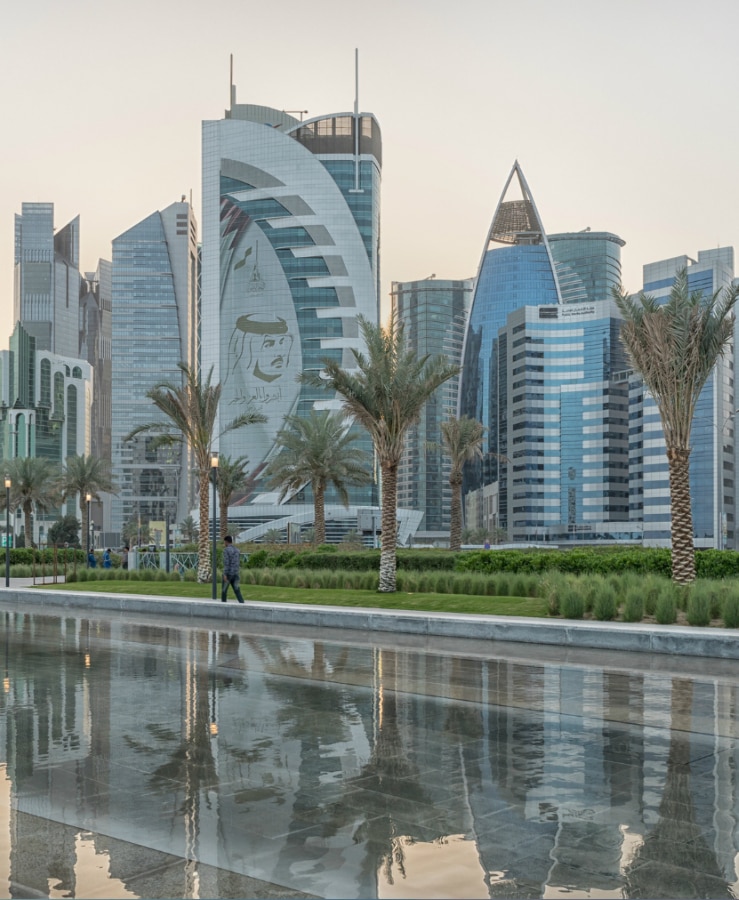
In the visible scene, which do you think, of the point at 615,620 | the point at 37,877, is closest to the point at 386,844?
the point at 37,877

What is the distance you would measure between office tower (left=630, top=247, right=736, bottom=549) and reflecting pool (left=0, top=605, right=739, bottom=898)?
133445mm

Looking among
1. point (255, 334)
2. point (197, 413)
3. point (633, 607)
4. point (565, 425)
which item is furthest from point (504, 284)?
point (633, 607)

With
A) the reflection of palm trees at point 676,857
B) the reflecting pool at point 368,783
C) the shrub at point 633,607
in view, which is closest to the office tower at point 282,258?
the shrub at point 633,607

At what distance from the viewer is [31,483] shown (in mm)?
65125

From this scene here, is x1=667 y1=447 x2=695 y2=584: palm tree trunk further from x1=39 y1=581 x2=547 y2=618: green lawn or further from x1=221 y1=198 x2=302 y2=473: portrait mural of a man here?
x1=221 y1=198 x2=302 y2=473: portrait mural of a man

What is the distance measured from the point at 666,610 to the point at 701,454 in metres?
134

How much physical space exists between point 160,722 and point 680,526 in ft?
55.7

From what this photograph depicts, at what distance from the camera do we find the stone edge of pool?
15609 millimetres

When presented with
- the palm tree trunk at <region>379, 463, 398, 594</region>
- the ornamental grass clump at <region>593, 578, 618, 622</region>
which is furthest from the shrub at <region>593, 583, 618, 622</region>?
the palm tree trunk at <region>379, 463, 398, 594</region>

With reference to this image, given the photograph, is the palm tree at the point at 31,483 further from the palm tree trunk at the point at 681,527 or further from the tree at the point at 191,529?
the palm tree trunk at the point at 681,527

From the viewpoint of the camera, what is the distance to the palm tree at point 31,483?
6525 centimetres

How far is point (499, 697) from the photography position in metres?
11.0

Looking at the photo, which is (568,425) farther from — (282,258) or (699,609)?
(699,609)

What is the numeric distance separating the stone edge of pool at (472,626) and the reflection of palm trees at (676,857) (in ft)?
29.4
